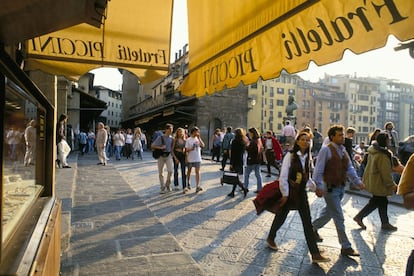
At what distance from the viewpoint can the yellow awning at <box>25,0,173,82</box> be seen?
333 cm

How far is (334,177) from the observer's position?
14.4ft

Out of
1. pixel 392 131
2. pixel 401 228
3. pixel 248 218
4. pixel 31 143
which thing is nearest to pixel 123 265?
pixel 31 143

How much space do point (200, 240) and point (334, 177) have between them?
6.46ft

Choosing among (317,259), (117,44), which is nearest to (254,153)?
(317,259)

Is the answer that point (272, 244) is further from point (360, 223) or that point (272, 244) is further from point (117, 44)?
point (117, 44)

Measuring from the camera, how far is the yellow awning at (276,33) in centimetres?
156

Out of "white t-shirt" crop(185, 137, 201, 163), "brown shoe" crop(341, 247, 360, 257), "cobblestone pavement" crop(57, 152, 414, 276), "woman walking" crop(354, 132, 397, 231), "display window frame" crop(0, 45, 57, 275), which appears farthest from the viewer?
"white t-shirt" crop(185, 137, 201, 163)

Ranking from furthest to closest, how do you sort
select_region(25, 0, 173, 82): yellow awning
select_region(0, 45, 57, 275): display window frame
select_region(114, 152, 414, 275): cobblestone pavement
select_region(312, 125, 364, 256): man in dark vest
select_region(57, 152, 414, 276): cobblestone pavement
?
1. select_region(312, 125, 364, 256): man in dark vest
2. select_region(114, 152, 414, 275): cobblestone pavement
3. select_region(57, 152, 414, 276): cobblestone pavement
4. select_region(25, 0, 173, 82): yellow awning
5. select_region(0, 45, 57, 275): display window frame

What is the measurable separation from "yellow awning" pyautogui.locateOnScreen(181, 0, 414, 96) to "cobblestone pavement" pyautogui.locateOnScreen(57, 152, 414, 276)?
1838 mm

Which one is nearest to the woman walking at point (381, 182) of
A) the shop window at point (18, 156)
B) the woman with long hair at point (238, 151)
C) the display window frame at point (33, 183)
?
the woman with long hair at point (238, 151)

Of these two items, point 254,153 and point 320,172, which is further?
point 254,153

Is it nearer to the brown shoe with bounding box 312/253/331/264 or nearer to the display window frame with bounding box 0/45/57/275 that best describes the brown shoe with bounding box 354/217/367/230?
the brown shoe with bounding box 312/253/331/264

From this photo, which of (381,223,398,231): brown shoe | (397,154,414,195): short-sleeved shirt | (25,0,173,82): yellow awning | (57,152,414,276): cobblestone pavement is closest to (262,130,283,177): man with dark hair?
(57,152,414,276): cobblestone pavement

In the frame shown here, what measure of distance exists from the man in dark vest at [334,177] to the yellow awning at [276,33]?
2.00 metres
